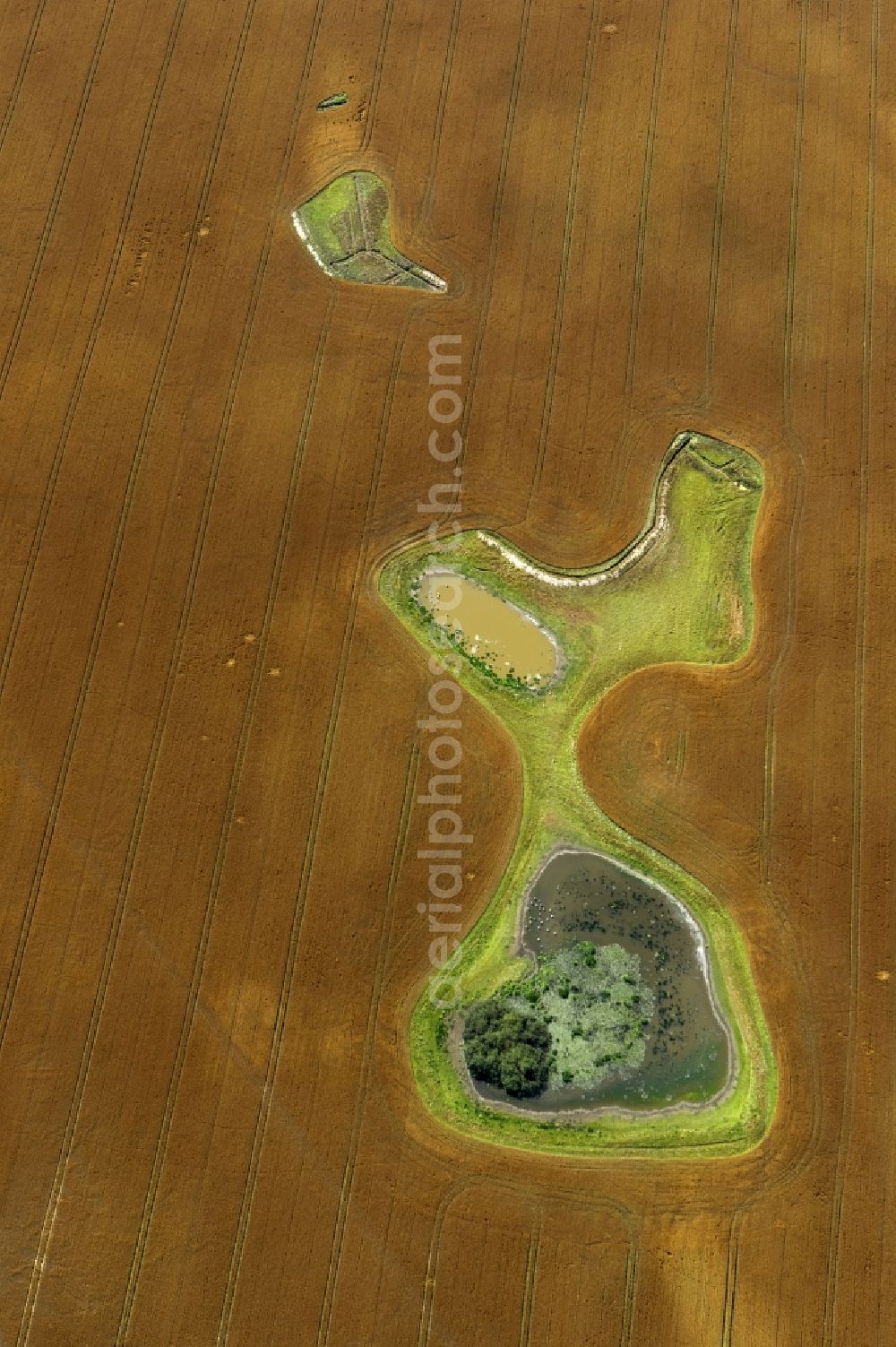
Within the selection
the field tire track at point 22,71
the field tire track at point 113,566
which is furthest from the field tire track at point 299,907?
the field tire track at point 22,71

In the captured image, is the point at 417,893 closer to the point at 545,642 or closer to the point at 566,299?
the point at 545,642

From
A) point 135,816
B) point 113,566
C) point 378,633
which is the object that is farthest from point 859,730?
point 113,566

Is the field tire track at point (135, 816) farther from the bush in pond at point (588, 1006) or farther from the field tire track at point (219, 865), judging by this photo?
the bush in pond at point (588, 1006)

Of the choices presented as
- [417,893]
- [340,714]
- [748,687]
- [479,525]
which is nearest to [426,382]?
[479,525]

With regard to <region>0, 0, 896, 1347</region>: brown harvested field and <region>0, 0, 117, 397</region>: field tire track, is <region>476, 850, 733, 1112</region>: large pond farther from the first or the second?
<region>0, 0, 117, 397</region>: field tire track

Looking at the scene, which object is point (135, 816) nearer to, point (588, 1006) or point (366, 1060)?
point (366, 1060)

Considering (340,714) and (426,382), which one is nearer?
(340,714)
